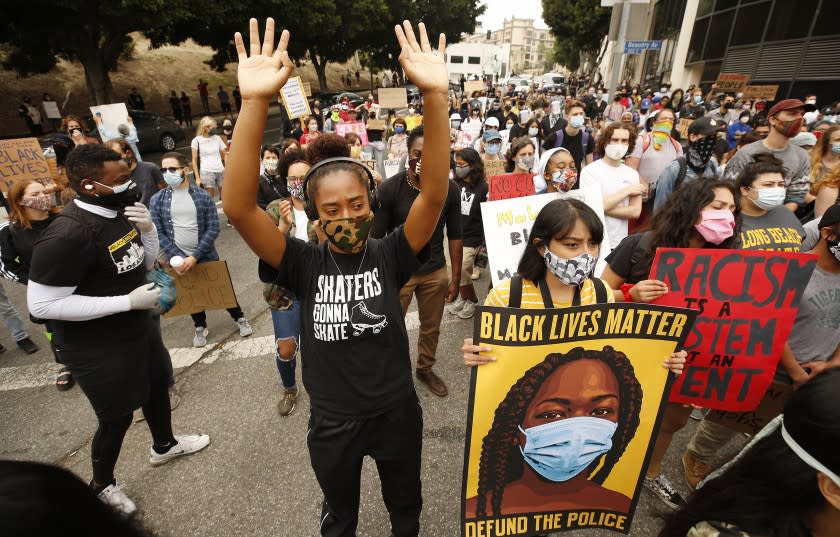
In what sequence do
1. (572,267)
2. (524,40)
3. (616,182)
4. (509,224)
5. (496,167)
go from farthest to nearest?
1. (524,40)
2. (496,167)
3. (616,182)
4. (509,224)
5. (572,267)

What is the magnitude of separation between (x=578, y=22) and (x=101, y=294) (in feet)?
151

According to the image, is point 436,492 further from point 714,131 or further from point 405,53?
point 714,131

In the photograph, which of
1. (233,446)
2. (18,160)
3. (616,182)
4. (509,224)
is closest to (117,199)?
(233,446)

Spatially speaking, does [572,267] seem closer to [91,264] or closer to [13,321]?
[91,264]

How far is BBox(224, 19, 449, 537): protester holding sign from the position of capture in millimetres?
1504

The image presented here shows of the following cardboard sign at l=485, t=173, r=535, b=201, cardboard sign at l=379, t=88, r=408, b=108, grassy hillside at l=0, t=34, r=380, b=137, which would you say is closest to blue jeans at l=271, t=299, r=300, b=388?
cardboard sign at l=485, t=173, r=535, b=201

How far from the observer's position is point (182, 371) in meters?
3.78

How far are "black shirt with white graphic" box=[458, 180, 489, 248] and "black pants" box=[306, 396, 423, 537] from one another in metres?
2.63

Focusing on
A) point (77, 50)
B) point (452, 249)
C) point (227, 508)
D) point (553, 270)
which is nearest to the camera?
point (553, 270)

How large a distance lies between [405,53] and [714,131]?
4303 millimetres

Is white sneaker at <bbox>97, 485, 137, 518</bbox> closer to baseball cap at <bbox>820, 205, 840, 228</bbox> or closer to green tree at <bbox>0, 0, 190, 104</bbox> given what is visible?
baseball cap at <bbox>820, 205, 840, 228</bbox>

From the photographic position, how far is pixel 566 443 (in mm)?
1732

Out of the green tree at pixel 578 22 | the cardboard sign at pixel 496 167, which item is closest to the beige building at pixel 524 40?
the green tree at pixel 578 22

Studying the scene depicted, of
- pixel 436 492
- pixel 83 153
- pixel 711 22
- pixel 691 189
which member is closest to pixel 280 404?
pixel 436 492
